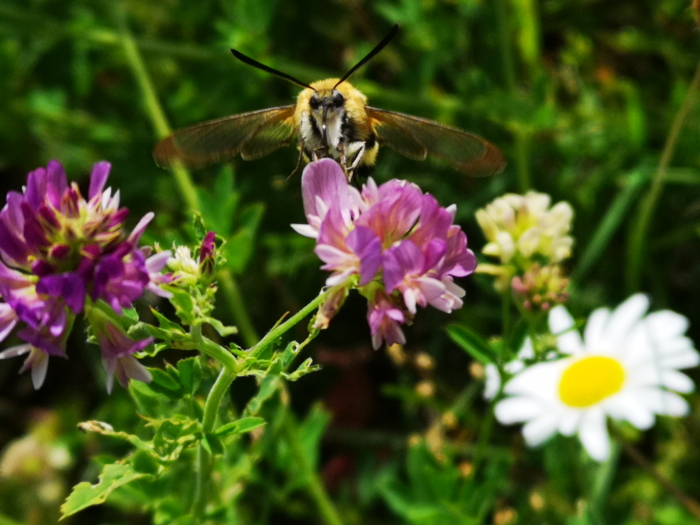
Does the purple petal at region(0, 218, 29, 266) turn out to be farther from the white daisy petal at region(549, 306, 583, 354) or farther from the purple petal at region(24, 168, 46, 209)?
the white daisy petal at region(549, 306, 583, 354)

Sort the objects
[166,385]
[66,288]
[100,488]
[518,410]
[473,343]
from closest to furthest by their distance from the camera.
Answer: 1. [66,288]
2. [100,488]
3. [166,385]
4. [473,343]
5. [518,410]

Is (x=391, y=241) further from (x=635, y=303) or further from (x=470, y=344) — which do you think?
(x=635, y=303)

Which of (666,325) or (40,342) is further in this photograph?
(666,325)

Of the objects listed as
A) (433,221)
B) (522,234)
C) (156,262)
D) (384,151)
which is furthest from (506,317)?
(384,151)

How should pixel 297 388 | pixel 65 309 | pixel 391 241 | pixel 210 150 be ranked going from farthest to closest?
1. pixel 297 388
2. pixel 210 150
3. pixel 391 241
4. pixel 65 309

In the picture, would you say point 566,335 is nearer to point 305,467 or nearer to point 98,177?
point 305,467

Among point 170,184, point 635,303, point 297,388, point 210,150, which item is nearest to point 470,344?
point 210,150
